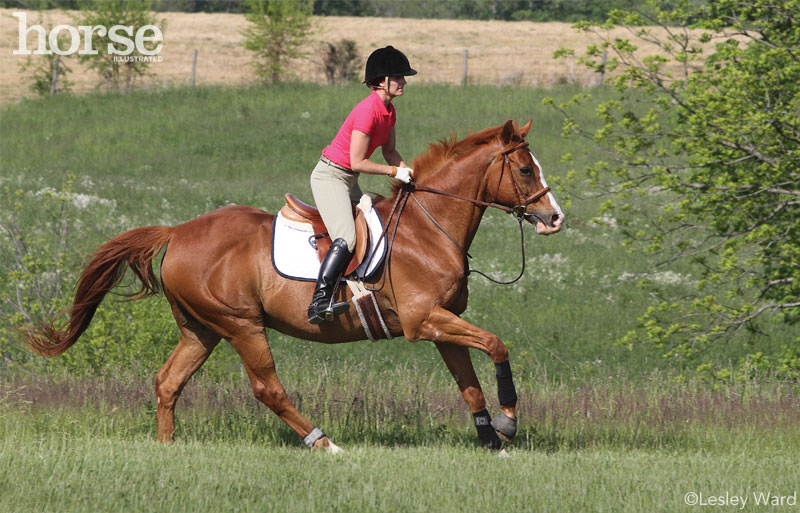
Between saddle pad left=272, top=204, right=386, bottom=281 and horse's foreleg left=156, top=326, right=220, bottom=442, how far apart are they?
1.18 metres

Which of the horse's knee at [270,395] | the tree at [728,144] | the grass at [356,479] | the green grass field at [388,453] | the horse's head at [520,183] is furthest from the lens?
the tree at [728,144]

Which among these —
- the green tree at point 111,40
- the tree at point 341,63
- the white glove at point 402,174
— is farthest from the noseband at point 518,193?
the green tree at point 111,40

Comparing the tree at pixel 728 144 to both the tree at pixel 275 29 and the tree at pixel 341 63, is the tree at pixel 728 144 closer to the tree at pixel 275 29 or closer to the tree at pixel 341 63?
the tree at pixel 341 63

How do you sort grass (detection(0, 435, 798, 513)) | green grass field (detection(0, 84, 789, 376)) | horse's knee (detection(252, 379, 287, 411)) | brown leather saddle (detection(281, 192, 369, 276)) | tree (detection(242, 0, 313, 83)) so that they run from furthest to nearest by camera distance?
tree (detection(242, 0, 313, 83)) → green grass field (detection(0, 84, 789, 376)) → horse's knee (detection(252, 379, 287, 411)) → brown leather saddle (detection(281, 192, 369, 276)) → grass (detection(0, 435, 798, 513))

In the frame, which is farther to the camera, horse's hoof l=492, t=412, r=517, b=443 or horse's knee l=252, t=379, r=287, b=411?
horse's knee l=252, t=379, r=287, b=411

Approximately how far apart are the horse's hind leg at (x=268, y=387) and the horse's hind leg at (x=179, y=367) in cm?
41

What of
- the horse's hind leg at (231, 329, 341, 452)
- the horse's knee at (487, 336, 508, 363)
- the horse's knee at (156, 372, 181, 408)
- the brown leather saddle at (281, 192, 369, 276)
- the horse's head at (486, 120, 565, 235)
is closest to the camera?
the horse's knee at (487, 336, 508, 363)

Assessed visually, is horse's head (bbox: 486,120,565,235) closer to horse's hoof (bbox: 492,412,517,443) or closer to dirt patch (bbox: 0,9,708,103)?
horse's hoof (bbox: 492,412,517,443)

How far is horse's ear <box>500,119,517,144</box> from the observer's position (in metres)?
7.42

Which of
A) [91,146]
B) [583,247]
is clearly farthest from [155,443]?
[91,146]

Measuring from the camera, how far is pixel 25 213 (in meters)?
20.4

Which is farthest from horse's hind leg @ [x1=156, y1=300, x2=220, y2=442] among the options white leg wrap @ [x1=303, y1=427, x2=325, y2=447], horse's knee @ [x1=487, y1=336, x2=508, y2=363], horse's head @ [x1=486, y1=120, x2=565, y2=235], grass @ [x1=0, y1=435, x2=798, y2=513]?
horse's head @ [x1=486, y1=120, x2=565, y2=235]

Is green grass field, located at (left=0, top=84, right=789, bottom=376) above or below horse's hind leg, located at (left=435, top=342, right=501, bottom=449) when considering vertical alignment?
below

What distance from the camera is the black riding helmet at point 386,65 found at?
742cm
